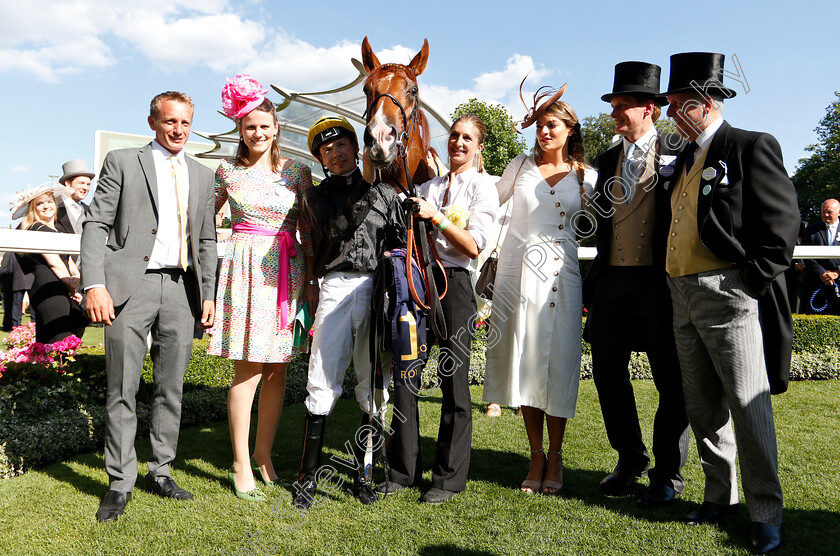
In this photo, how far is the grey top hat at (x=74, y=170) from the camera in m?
7.34

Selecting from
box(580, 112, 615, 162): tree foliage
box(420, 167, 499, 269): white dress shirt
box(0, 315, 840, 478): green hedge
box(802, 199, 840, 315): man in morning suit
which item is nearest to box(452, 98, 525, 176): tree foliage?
box(580, 112, 615, 162): tree foliage

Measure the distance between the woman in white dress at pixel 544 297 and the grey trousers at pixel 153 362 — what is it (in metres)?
2.03

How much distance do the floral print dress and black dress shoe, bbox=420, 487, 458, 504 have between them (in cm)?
123

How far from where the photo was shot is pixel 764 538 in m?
2.98

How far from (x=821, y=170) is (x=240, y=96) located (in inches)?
1506

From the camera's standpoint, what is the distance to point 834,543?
10.1 feet

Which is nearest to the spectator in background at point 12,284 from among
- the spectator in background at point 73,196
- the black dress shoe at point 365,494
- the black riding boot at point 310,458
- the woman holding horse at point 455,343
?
the spectator in background at point 73,196

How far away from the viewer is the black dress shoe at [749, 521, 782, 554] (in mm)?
2953

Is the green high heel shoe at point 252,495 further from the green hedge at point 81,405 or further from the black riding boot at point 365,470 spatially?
the green hedge at point 81,405

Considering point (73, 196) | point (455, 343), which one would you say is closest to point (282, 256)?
point (455, 343)

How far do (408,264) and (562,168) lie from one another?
133 centimetres

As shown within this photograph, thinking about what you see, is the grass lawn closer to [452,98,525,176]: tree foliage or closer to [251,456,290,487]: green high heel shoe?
[251,456,290,487]: green high heel shoe

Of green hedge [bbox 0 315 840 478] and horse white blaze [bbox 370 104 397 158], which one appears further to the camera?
green hedge [bbox 0 315 840 478]

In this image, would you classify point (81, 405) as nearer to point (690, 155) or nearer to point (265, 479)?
point (265, 479)
